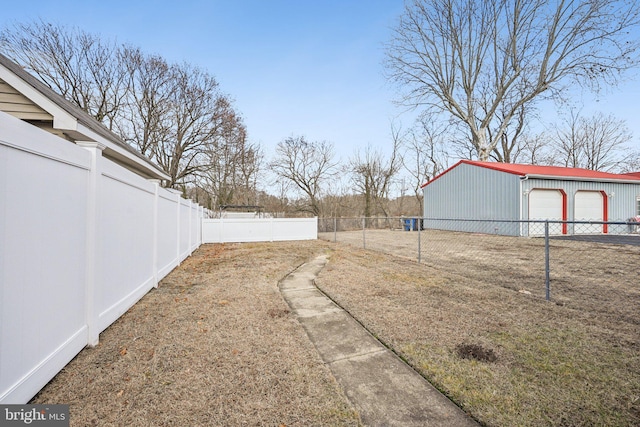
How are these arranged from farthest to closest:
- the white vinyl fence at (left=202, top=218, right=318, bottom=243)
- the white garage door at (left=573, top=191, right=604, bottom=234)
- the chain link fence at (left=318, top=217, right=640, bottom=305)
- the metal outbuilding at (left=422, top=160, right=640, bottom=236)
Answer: the white garage door at (left=573, top=191, right=604, bottom=234) → the metal outbuilding at (left=422, top=160, right=640, bottom=236) → the white vinyl fence at (left=202, top=218, right=318, bottom=243) → the chain link fence at (left=318, top=217, right=640, bottom=305)

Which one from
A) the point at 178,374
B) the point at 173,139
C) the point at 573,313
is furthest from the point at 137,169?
the point at 173,139

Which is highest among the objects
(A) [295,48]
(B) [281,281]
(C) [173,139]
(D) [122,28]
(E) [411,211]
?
(D) [122,28]

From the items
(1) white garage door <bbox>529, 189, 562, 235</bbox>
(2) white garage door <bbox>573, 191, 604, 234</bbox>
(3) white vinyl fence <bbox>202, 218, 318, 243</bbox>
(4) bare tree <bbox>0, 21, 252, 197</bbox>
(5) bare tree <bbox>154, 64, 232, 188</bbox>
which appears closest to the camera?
(3) white vinyl fence <bbox>202, 218, 318, 243</bbox>

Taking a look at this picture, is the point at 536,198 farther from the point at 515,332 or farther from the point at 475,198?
the point at 515,332

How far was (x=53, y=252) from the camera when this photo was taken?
6.81ft

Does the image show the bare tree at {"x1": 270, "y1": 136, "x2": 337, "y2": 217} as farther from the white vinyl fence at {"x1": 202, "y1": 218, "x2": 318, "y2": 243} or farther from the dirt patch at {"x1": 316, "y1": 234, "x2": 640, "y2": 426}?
the dirt patch at {"x1": 316, "y1": 234, "x2": 640, "y2": 426}

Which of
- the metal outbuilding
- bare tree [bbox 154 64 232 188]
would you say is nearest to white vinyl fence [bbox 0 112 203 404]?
the metal outbuilding

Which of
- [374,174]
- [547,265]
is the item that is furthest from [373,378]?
[374,174]

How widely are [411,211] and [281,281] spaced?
77.4 feet

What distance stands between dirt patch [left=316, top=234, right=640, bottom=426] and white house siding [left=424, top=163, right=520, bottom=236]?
698 centimetres

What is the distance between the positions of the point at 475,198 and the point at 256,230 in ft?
39.5

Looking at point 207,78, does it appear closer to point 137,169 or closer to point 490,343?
point 137,169

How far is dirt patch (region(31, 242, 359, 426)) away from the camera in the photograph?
175 cm

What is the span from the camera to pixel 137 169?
26.2 feet
